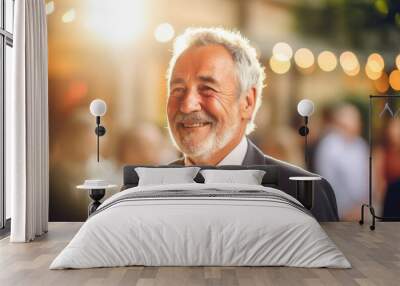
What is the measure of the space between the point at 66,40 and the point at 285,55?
9.36 ft

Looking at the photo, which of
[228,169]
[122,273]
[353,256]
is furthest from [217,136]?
[122,273]

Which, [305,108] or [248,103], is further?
[248,103]

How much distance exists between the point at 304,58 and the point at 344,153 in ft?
4.38

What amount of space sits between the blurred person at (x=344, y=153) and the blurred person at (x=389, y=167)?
0.70 feet

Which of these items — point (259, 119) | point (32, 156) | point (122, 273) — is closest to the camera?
point (122, 273)

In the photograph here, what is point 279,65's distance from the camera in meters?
7.63

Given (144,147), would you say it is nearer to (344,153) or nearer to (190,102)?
(190,102)

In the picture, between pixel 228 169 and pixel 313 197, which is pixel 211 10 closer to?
pixel 228 169

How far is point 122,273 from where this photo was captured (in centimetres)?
446

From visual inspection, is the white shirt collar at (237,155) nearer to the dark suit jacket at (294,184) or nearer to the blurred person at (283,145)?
the dark suit jacket at (294,184)

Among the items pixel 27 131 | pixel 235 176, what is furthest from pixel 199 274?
pixel 27 131

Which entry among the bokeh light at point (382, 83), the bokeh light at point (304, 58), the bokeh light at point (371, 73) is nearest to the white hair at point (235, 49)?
the bokeh light at point (304, 58)

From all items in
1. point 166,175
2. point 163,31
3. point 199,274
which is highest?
point 163,31

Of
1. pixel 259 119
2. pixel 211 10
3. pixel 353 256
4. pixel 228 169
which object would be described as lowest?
pixel 353 256
